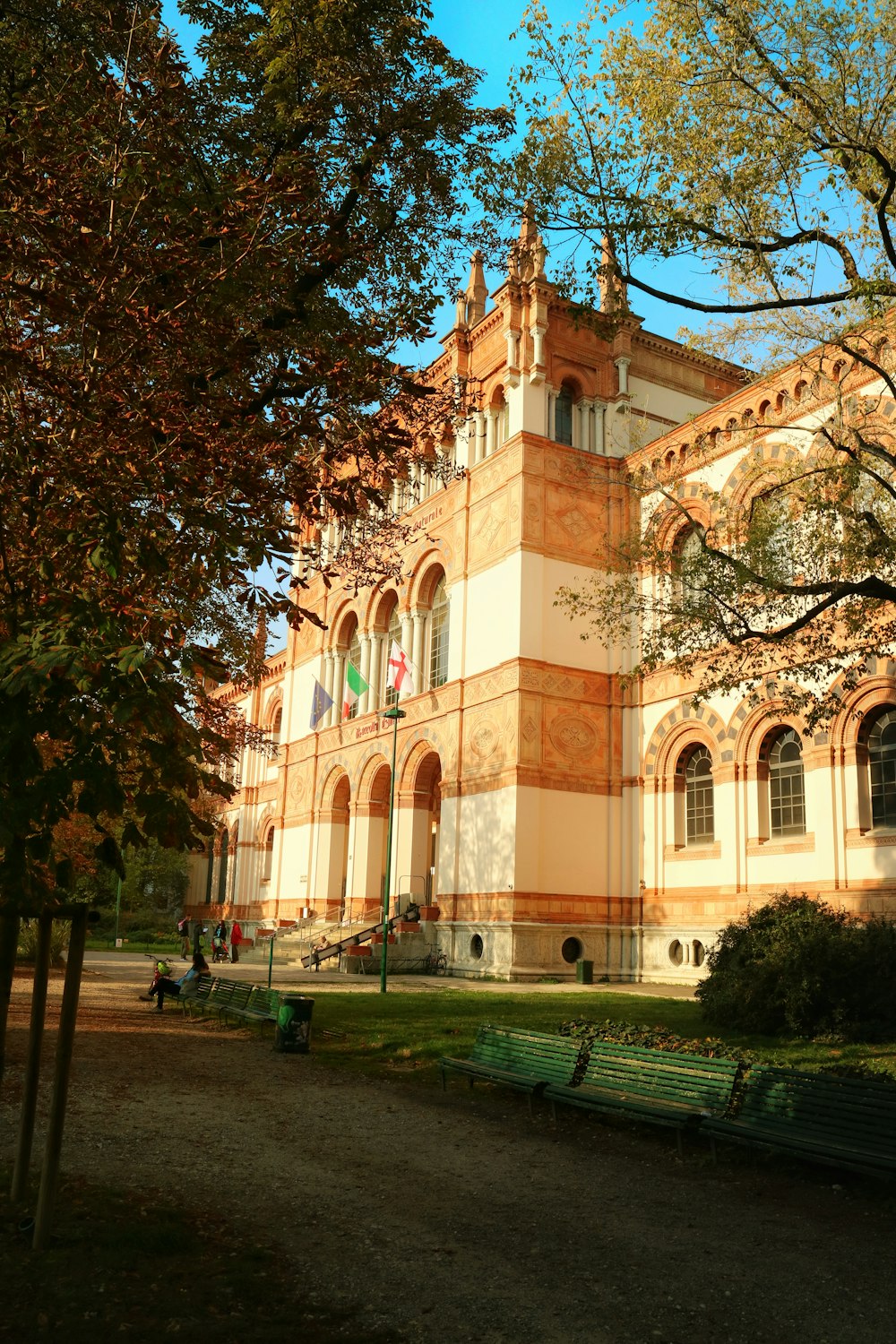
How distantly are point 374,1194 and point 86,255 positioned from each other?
6.30m

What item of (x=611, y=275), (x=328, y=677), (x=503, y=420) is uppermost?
(x=503, y=420)

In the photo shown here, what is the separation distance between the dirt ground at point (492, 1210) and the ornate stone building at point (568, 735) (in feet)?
46.1

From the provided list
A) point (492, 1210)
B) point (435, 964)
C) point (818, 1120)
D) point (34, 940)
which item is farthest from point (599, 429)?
point (492, 1210)

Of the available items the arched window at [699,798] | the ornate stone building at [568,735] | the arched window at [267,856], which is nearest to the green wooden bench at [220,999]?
the ornate stone building at [568,735]

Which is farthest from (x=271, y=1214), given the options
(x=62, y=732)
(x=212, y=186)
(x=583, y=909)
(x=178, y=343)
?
(x=583, y=909)

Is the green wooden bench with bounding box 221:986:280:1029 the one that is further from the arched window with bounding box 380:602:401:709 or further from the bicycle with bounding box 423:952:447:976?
the arched window with bounding box 380:602:401:709

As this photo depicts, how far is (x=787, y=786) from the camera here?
23953 millimetres

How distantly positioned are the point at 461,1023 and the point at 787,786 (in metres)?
10.9

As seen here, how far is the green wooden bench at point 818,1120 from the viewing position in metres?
7.34

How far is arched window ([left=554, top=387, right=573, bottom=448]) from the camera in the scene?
30781 mm

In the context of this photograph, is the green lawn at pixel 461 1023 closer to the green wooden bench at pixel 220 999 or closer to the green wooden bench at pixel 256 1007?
the green wooden bench at pixel 256 1007

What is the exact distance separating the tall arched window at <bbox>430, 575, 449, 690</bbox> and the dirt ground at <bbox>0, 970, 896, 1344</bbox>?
21.8 meters

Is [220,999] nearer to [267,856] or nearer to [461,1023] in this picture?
[461,1023]

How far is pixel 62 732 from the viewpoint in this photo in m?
4.77
